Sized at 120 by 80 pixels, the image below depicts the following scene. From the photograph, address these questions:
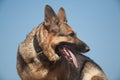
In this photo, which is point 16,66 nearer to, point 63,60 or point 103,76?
point 63,60

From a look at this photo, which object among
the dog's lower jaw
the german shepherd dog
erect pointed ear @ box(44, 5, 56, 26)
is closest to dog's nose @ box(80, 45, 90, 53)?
the german shepherd dog

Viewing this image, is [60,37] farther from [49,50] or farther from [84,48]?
[84,48]

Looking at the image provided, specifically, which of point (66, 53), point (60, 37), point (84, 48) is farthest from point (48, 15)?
point (84, 48)

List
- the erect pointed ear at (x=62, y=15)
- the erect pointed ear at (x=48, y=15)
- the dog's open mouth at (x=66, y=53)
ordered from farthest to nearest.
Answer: the erect pointed ear at (x=62, y=15)
the dog's open mouth at (x=66, y=53)
the erect pointed ear at (x=48, y=15)

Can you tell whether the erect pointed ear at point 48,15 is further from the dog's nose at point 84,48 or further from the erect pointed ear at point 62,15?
the dog's nose at point 84,48

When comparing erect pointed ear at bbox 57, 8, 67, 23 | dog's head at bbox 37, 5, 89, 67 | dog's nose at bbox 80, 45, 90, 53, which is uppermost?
erect pointed ear at bbox 57, 8, 67, 23

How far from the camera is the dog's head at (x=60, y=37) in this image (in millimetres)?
4719

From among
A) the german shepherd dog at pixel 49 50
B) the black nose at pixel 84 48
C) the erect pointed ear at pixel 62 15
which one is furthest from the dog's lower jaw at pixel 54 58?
the erect pointed ear at pixel 62 15

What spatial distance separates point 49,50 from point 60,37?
0.83 ft

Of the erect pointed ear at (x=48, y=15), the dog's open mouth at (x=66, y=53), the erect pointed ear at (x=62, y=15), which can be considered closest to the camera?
the erect pointed ear at (x=48, y=15)

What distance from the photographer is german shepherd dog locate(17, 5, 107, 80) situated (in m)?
4.70

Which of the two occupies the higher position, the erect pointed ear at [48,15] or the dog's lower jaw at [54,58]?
the erect pointed ear at [48,15]

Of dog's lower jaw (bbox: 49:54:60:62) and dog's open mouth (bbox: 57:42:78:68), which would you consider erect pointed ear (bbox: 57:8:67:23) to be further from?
→ dog's lower jaw (bbox: 49:54:60:62)

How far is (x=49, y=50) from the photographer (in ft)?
15.4
